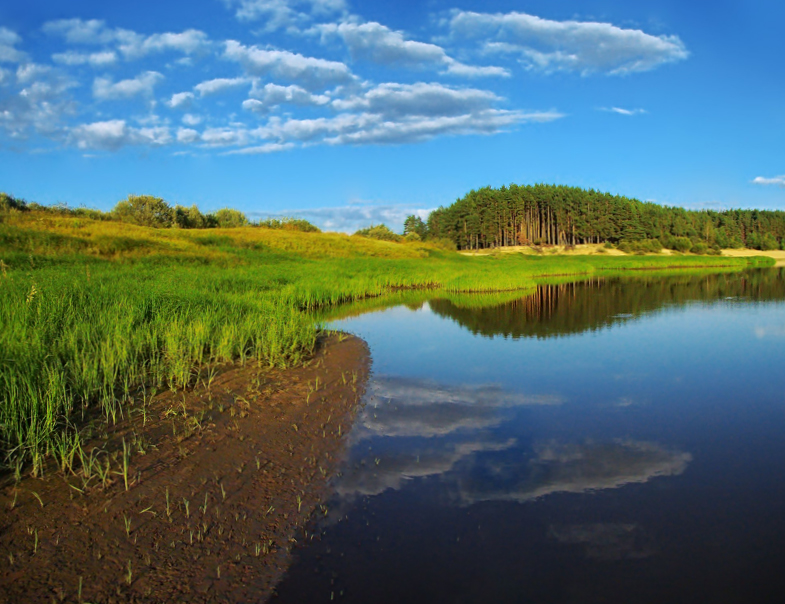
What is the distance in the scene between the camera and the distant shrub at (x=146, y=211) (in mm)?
56281

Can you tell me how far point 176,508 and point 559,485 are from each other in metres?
3.97

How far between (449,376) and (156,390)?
5.76 metres

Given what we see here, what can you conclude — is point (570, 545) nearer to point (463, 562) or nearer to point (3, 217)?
point (463, 562)

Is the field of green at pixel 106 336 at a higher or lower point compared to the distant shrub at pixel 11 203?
lower

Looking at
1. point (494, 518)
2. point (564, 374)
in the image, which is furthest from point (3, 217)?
point (494, 518)

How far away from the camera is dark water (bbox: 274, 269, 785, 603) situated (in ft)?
13.5

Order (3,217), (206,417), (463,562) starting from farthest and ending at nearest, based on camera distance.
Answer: (3,217)
(206,417)
(463,562)

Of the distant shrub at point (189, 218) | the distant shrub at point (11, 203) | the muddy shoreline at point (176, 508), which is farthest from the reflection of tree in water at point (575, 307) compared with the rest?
the distant shrub at point (189, 218)

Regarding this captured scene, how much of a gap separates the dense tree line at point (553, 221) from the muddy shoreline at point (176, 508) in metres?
89.4

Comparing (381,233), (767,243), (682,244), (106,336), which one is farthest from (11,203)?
(767,243)

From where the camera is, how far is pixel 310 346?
11.6 metres

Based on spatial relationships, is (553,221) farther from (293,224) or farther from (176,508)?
(176,508)

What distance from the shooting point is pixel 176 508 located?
4562 mm

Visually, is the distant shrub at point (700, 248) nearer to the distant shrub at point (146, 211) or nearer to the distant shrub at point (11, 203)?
the distant shrub at point (146, 211)
